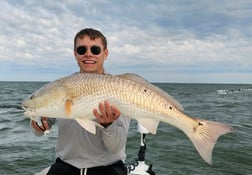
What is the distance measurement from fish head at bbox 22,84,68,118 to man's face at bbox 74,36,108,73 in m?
0.67

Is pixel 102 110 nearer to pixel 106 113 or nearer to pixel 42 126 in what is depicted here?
pixel 106 113

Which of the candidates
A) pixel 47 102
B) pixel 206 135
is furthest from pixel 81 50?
pixel 206 135

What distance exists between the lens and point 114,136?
13.5 feet

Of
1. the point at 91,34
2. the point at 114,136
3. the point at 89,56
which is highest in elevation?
the point at 91,34

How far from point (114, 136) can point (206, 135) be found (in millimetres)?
955

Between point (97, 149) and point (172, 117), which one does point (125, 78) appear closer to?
point (172, 117)

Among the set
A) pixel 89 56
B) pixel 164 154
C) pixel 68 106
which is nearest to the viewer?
pixel 68 106

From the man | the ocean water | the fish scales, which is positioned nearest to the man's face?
the man

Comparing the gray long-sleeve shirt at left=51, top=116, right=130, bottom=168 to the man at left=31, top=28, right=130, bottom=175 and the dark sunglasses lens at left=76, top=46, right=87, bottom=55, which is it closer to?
the man at left=31, top=28, right=130, bottom=175

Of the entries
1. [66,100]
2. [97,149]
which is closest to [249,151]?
[97,149]

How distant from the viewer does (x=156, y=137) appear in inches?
636

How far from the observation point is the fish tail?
373 centimetres

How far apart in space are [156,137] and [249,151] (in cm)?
391

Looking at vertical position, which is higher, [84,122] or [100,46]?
[100,46]
